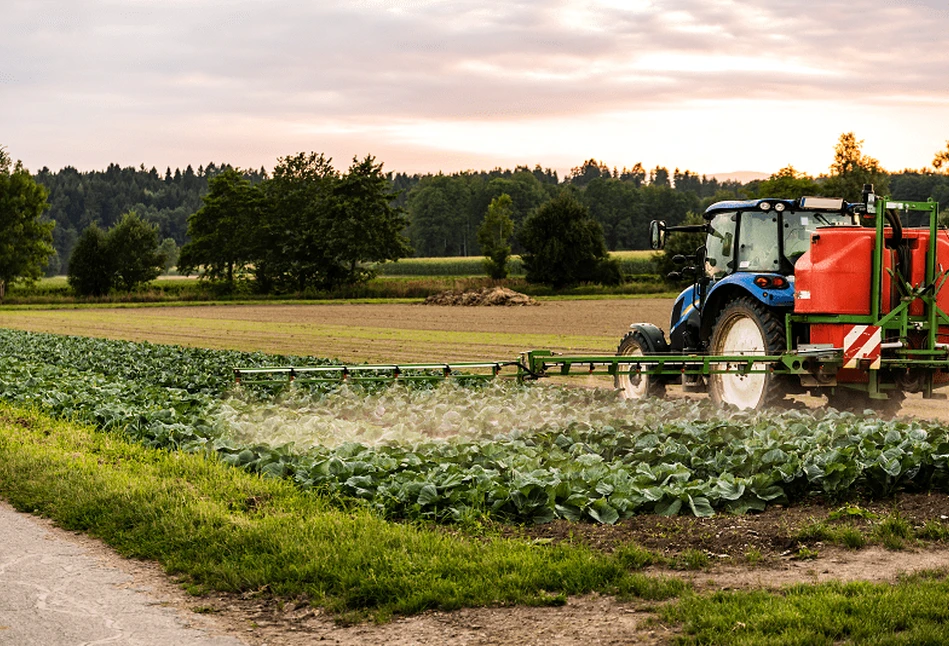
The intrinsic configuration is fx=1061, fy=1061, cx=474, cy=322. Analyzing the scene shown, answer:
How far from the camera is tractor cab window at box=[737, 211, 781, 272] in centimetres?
1402

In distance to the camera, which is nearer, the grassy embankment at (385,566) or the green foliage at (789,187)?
the grassy embankment at (385,566)

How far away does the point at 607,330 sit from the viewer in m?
34.6

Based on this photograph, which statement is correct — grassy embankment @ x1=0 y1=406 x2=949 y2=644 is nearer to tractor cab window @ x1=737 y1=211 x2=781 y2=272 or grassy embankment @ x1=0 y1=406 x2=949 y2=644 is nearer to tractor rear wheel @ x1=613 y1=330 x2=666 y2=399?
tractor rear wheel @ x1=613 y1=330 x2=666 y2=399

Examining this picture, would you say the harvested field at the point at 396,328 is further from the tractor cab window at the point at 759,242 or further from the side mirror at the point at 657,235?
the side mirror at the point at 657,235

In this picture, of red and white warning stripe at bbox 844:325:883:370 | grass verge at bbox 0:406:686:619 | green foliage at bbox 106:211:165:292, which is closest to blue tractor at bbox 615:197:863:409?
red and white warning stripe at bbox 844:325:883:370

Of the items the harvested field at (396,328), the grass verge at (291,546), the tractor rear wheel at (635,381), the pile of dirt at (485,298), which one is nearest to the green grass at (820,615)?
the grass verge at (291,546)

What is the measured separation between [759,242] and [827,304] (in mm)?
2068

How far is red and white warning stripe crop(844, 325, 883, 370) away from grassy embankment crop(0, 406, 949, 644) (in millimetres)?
5662

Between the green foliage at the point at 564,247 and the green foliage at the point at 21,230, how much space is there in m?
43.2

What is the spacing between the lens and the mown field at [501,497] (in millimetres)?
6406

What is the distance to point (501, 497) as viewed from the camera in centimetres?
831

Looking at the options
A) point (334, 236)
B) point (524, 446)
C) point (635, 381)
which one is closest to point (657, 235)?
point (635, 381)

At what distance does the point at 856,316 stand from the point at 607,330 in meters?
22.4

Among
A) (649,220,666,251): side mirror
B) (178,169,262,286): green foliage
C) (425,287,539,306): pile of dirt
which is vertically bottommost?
(425,287,539,306): pile of dirt
